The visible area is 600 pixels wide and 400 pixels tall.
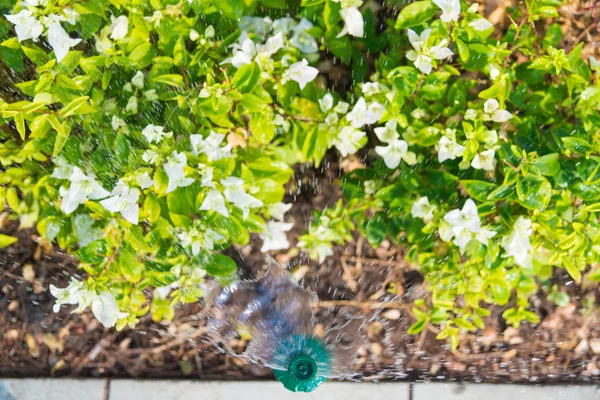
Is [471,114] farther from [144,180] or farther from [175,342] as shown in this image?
[175,342]

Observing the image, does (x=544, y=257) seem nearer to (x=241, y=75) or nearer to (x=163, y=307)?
(x=241, y=75)

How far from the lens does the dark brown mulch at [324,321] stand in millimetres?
1800

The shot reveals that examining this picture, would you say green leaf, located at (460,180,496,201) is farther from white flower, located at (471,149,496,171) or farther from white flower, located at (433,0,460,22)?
white flower, located at (433,0,460,22)

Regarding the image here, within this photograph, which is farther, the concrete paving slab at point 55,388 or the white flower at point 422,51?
the concrete paving slab at point 55,388

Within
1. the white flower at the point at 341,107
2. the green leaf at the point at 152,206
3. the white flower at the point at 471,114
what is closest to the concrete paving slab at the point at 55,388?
the green leaf at the point at 152,206

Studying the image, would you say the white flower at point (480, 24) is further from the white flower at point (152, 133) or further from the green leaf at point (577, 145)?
the white flower at point (152, 133)

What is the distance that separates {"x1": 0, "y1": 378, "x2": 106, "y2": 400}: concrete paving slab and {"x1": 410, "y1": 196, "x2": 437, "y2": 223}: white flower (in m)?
1.20

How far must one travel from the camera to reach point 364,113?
4.21 feet

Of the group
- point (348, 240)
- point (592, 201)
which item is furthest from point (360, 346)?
point (592, 201)

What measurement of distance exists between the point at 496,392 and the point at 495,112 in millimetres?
998

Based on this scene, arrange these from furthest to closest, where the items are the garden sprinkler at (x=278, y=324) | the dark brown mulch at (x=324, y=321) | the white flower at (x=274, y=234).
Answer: the dark brown mulch at (x=324, y=321), the garden sprinkler at (x=278, y=324), the white flower at (x=274, y=234)

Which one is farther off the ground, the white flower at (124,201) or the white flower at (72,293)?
the white flower at (124,201)

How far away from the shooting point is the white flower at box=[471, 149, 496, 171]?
1262 mm

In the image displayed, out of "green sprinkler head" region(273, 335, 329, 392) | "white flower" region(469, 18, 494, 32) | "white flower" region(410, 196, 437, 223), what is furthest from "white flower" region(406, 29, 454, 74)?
"green sprinkler head" region(273, 335, 329, 392)
